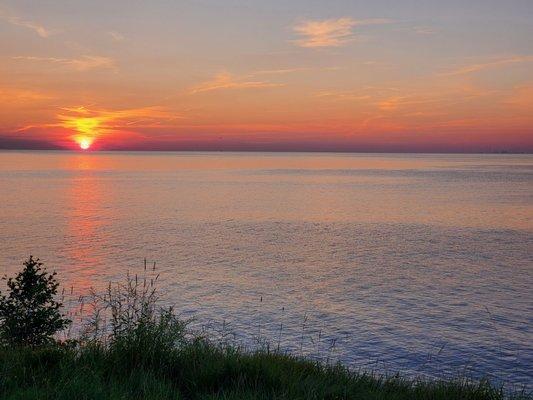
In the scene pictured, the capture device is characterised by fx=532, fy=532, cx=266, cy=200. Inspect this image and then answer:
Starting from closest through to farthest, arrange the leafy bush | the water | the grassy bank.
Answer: the grassy bank → the leafy bush → the water

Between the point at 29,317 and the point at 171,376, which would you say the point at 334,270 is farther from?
the point at 171,376

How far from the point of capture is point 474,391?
979 centimetres

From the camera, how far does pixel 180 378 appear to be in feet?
31.8

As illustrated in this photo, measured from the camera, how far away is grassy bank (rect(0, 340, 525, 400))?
28.2 ft

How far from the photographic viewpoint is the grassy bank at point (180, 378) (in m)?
8.59

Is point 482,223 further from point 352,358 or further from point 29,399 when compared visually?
point 29,399

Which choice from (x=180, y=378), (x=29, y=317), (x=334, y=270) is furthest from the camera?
(x=334, y=270)

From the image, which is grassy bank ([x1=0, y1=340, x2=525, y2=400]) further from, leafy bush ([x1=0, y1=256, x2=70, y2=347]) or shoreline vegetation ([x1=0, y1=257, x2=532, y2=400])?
leafy bush ([x1=0, y1=256, x2=70, y2=347])

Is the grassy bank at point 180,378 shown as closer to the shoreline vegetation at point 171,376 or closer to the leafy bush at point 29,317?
the shoreline vegetation at point 171,376

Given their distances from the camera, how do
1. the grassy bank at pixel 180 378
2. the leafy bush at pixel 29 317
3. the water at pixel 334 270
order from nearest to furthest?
the grassy bank at pixel 180 378 → the leafy bush at pixel 29 317 → the water at pixel 334 270

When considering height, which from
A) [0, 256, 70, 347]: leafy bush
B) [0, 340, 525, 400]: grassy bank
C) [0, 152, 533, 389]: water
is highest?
[0, 340, 525, 400]: grassy bank

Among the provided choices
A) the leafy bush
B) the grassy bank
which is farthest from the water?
the leafy bush

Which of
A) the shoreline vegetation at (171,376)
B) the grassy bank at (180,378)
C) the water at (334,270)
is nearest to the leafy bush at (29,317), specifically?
the shoreline vegetation at (171,376)

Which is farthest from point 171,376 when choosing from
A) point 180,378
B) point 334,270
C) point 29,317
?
point 334,270
